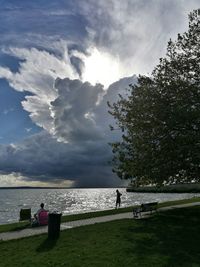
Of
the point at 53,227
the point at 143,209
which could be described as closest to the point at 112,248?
the point at 53,227

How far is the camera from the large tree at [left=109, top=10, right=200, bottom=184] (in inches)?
1109

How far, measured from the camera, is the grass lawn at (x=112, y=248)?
15.4 meters

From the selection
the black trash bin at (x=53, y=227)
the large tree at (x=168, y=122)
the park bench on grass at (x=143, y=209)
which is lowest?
the black trash bin at (x=53, y=227)

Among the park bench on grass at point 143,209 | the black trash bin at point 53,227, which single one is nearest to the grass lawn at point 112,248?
the black trash bin at point 53,227

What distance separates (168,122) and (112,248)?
12.4 metres

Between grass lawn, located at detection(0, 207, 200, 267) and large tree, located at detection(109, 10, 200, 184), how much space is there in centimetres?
563

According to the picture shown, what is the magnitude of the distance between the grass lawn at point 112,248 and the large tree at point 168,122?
18.5 feet

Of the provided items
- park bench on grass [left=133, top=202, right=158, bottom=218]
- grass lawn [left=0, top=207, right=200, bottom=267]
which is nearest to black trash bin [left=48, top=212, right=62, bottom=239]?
grass lawn [left=0, top=207, right=200, bottom=267]

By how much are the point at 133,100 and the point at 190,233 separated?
13585mm

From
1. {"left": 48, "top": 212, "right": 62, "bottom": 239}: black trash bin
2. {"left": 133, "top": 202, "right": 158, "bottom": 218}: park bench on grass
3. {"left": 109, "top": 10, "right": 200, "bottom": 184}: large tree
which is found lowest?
{"left": 48, "top": 212, "right": 62, "bottom": 239}: black trash bin

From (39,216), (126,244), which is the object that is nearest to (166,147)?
(39,216)

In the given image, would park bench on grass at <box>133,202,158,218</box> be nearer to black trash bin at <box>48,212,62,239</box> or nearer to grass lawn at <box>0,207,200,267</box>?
grass lawn at <box>0,207,200,267</box>

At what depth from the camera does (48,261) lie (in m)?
15.6

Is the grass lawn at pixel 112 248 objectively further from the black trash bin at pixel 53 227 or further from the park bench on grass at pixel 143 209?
the park bench on grass at pixel 143 209
